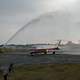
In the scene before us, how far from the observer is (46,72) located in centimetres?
2398

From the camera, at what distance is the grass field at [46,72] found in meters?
21.8

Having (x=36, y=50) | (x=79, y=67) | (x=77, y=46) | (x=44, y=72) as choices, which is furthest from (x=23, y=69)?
(x=77, y=46)

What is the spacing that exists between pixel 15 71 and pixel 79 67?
233 inches

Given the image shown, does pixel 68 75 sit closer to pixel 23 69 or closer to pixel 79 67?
pixel 79 67

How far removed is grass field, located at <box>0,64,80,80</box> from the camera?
21750 mm

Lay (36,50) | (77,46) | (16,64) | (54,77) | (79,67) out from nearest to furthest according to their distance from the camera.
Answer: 1. (54,77)
2. (79,67)
3. (16,64)
4. (36,50)
5. (77,46)

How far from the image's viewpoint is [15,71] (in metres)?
25.0

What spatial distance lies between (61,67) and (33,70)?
105 inches

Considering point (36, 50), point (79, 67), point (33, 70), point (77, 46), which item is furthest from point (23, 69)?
point (77, 46)

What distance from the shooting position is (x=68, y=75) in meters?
22.2

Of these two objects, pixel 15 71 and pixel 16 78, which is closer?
pixel 16 78

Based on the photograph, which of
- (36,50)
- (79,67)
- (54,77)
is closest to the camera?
(54,77)

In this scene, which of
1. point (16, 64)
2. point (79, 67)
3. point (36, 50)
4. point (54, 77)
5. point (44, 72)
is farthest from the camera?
point (36, 50)

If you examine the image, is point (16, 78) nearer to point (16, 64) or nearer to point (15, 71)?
point (15, 71)
